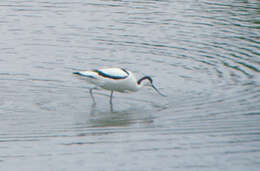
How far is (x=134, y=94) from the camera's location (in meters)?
14.0

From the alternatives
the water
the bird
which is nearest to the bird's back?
the bird

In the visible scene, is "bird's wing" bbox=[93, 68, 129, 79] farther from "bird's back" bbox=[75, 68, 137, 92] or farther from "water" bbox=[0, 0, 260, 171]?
"water" bbox=[0, 0, 260, 171]

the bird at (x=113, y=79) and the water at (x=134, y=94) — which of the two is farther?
the bird at (x=113, y=79)

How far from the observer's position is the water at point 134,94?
9906mm

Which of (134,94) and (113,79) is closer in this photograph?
(113,79)

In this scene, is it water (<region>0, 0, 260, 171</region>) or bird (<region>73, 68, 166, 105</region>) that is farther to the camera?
bird (<region>73, 68, 166, 105</region>)

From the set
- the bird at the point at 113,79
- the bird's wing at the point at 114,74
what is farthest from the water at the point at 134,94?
the bird's wing at the point at 114,74

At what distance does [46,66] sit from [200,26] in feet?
19.5

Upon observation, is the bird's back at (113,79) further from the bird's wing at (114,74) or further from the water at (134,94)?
the water at (134,94)

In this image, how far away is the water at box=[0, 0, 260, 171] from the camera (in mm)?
9906

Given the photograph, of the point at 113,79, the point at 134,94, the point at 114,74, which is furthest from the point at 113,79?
the point at 134,94

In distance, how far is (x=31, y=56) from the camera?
16.5 metres

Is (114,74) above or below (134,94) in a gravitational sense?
below

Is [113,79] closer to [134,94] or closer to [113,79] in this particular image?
[113,79]
